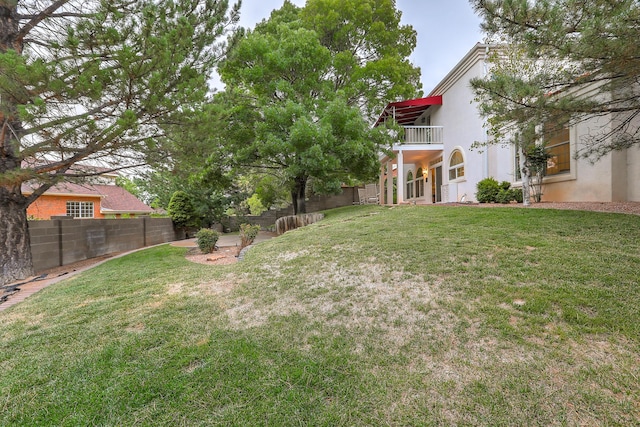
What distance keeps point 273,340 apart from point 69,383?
167 centimetres

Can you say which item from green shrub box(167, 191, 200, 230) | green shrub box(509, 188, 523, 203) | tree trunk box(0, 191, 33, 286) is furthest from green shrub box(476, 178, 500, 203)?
green shrub box(167, 191, 200, 230)

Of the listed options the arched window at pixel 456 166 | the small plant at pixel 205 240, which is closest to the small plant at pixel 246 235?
the small plant at pixel 205 240

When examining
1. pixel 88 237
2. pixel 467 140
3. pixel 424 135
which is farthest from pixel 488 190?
pixel 88 237

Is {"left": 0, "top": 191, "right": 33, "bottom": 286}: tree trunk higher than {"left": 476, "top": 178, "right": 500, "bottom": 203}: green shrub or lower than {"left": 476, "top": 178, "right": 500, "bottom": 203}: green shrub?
lower

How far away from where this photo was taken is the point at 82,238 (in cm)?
838

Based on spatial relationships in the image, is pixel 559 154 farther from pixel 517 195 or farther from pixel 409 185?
pixel 409 185

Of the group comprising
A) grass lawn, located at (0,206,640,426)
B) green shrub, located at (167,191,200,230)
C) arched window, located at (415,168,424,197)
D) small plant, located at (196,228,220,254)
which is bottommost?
grass lawn, located at (0,206,640,426)

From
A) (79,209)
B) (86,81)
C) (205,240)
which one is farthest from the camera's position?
(79,209)

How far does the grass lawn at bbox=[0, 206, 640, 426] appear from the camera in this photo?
1.90 m

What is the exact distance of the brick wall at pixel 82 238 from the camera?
7.01 metres

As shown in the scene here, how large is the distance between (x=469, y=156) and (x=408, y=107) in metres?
3.99

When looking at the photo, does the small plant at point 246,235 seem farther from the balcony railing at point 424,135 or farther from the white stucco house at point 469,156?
the balcony railing at point 424,135

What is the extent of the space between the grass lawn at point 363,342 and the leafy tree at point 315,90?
6.10 m

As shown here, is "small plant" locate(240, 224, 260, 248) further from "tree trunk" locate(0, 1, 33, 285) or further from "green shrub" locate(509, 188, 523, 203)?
"green shrub" locate(509, 188, 523, 203)
